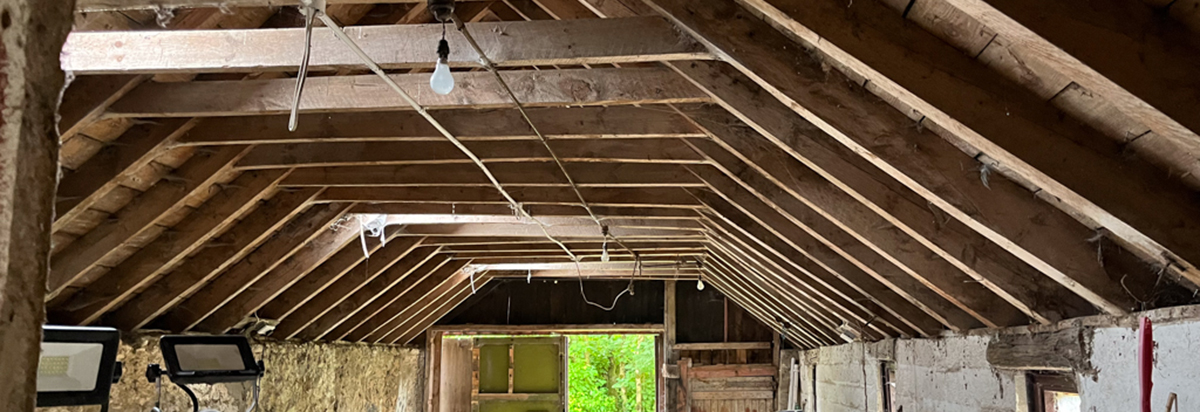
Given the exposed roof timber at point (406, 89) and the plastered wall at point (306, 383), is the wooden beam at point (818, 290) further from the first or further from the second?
the plastered wall at point (306, 383)

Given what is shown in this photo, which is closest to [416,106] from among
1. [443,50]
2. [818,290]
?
[443,50]

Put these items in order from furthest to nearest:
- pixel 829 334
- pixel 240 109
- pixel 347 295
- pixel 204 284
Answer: pixel 829 334, pixel 347 295, pixel 204 284, pixel 240 109

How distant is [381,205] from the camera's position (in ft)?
17.8

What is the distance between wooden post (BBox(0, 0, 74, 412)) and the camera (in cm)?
77

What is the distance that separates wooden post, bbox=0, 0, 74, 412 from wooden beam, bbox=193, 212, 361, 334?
195 inches

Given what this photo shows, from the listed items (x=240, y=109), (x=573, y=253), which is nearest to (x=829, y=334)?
(x=573, y=253)

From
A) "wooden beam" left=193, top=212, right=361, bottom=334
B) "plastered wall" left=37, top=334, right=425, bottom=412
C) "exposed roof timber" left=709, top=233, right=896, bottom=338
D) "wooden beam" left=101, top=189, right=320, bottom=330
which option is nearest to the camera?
"wooden beam" left=101, top=189, right=320, bottom=330

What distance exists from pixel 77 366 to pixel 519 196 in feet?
7.97

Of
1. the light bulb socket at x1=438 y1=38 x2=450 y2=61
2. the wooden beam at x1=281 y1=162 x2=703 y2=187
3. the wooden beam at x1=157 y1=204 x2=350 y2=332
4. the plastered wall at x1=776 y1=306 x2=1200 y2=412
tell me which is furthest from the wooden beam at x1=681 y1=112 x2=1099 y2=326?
the wooden beam at x1=157 y1=204 x2=350 y2=332

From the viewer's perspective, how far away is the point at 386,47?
2.88 meters

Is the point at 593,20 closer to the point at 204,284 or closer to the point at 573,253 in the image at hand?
the point at 204,284

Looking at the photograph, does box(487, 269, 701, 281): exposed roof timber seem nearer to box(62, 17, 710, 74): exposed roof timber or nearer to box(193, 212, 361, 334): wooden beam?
box(193, 212, 361, 334): wooden beam

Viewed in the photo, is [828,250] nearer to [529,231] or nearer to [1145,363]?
[1145,363]

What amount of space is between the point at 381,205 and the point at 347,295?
1.53 meters
